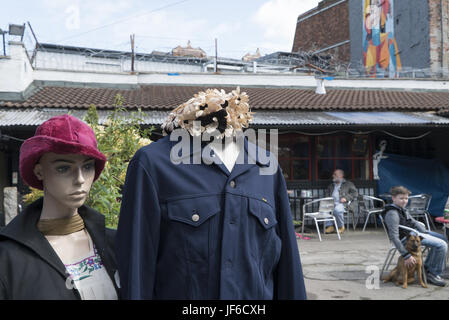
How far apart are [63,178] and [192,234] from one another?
1.85ft

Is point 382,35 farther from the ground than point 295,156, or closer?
farther from the ground

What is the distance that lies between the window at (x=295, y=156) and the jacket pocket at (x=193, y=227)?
9259 millimetres

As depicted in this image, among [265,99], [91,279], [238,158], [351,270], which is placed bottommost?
[351,270]

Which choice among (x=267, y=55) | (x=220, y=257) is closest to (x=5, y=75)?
(x=220, y=257)

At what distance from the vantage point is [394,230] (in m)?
5.30

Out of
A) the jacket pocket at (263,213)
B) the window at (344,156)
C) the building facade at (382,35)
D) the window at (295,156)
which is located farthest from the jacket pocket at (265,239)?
the building facade at (382,35)

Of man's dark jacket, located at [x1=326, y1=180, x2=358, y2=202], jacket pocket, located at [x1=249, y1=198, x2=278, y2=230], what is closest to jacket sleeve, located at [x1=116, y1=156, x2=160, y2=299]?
jacket pocket, located at [x1=249, y1=198, x2=278, y2=230]

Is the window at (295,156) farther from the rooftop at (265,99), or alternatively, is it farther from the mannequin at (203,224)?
the mannequin at (203,224)

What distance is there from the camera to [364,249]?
7.83 m

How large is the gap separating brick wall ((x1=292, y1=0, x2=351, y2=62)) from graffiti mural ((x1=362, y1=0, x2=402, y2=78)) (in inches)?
63.3

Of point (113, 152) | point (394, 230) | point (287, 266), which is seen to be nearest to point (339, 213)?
point (394, 230)

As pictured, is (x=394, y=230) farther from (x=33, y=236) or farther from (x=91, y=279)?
(x=33, y=236)

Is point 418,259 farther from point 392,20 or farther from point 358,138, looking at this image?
point 392,20

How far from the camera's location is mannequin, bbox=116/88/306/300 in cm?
160
